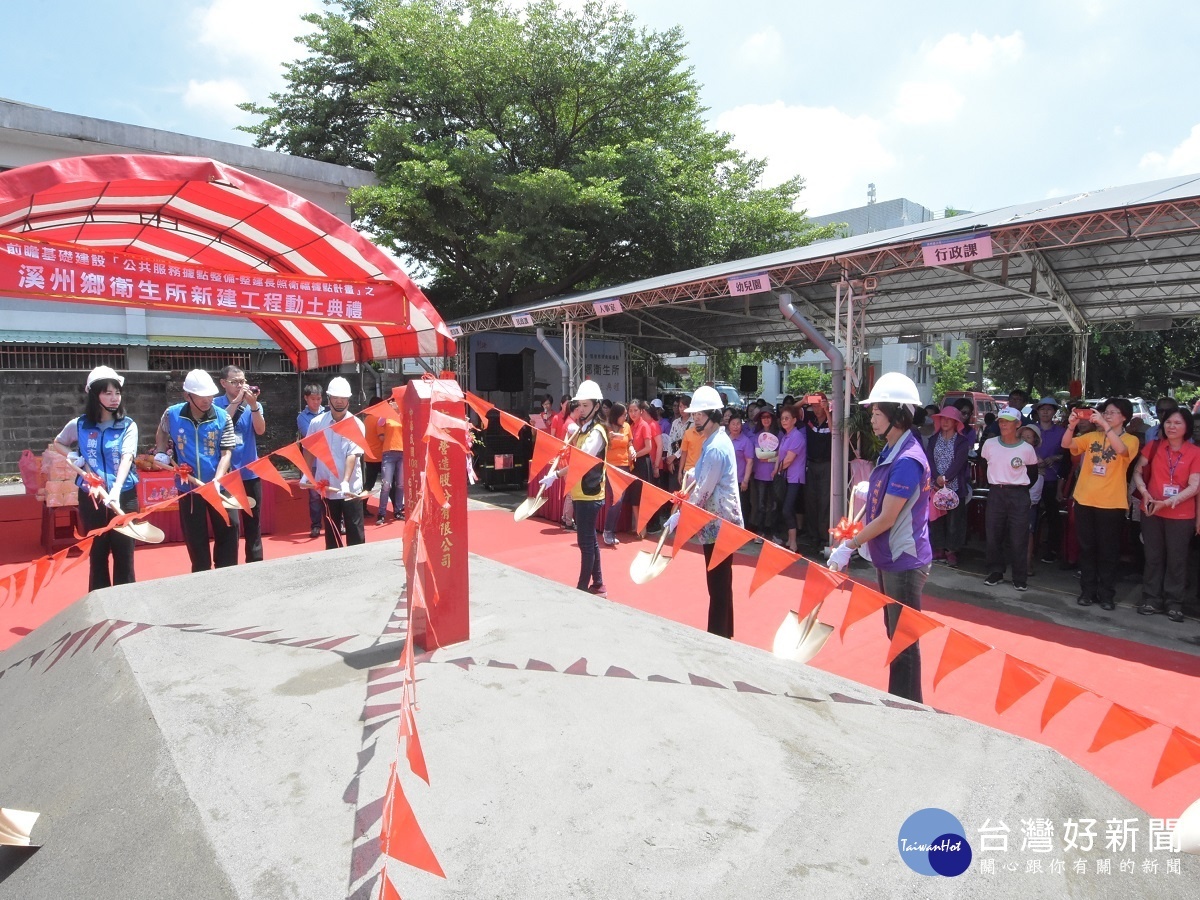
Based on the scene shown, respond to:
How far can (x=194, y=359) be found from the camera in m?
16.0

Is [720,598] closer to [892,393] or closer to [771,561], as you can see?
[771,561]

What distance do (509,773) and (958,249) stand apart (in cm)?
598

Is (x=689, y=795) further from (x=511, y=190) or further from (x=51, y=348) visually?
(x=51, y=348)

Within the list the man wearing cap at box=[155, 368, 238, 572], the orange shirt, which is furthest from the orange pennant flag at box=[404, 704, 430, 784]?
the orange shirt

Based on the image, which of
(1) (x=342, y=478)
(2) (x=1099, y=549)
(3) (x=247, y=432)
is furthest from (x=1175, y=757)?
(3) (x=247, y=432)

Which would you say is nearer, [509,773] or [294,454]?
[509,773]

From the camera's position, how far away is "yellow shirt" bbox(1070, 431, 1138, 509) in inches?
223

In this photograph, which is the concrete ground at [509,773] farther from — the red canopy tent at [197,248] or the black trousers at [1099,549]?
the black trousers at [1099,549]

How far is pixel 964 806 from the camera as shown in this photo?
2.32 metres

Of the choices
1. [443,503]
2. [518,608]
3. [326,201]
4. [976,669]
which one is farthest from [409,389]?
[326,201]

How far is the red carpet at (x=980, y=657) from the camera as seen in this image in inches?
137

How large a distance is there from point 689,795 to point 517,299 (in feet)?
59.2

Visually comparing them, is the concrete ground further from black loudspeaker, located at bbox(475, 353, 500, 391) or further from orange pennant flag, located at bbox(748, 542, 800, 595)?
black loudspeaker, located at bbox(475, 353, 500, 391)

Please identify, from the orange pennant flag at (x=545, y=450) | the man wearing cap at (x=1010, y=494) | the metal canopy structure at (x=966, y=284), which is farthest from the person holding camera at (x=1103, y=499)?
the orange pennant flag at (x=545, y=450)
